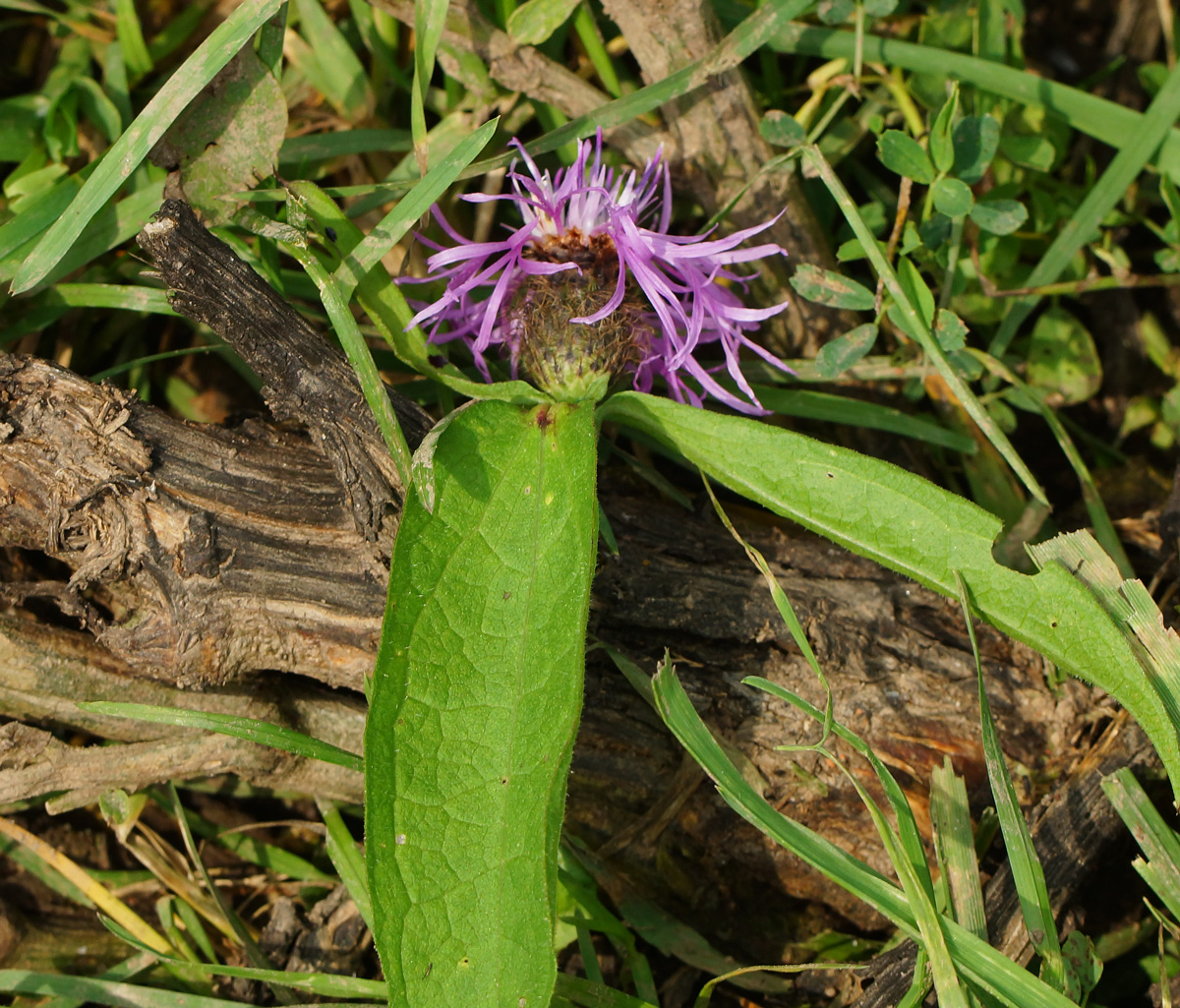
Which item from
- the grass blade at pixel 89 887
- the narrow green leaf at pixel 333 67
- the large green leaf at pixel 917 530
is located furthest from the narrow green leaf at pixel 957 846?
the narrow green leaf at pixel 333 67

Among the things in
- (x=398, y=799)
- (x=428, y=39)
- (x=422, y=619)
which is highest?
(x=428, y=39)

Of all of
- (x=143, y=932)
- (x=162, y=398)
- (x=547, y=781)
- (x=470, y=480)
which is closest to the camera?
(x=547, y=781)

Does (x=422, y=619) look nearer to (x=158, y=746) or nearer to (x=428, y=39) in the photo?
(x=158, y=746)

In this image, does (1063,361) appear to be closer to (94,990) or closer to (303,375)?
(303,375)

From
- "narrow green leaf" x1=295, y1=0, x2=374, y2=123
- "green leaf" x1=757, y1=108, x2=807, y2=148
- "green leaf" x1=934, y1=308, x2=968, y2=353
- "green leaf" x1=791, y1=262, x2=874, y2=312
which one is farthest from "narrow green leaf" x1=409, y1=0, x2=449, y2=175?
"green leaf" x1=934, y1=308, x2=968, y2=353

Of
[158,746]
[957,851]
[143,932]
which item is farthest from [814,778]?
[143,932]

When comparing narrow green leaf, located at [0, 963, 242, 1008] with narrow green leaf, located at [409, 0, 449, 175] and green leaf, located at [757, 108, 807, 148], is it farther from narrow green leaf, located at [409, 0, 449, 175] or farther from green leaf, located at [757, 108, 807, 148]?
green leaf, located at [757, 108, 807, 148]

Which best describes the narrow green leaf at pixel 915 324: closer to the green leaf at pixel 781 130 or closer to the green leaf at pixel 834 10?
the green leaf at pixel 781 130
